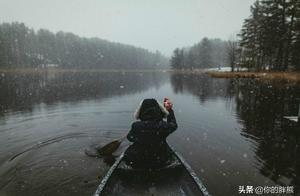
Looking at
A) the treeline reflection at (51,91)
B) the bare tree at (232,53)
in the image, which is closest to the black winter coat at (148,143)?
the treeline reflection at (51,91)

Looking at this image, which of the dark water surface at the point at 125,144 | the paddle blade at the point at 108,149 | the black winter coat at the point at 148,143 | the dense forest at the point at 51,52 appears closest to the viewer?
the black winter coat at the point at 148,143

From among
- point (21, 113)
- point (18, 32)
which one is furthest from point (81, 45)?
point (21, 113)

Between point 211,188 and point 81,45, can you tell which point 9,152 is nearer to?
point 211,188

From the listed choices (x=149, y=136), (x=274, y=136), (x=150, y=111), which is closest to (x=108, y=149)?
(x=149, y=136)

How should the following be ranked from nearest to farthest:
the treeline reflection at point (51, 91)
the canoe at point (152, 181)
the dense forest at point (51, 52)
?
1. the canoe at point (152, 181)
2. the treeline reflection at point (51, 91)
3. the dense forest at point (51, 52)

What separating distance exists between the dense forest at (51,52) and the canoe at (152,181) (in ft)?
304

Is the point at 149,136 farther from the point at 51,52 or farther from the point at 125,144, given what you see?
the point at 51,52

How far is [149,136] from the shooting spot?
5.39 m

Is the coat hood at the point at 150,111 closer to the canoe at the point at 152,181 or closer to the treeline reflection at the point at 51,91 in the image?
the canoe at the point at 152,181

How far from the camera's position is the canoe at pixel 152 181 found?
504 centimetres

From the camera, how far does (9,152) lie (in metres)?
9.30

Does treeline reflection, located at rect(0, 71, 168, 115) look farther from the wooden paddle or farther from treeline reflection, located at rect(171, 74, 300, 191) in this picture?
treeline reflection, located at rect(171, 74, 300, 191)

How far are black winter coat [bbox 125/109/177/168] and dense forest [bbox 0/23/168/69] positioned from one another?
92.7 metres

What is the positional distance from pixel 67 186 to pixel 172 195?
11.2ft
